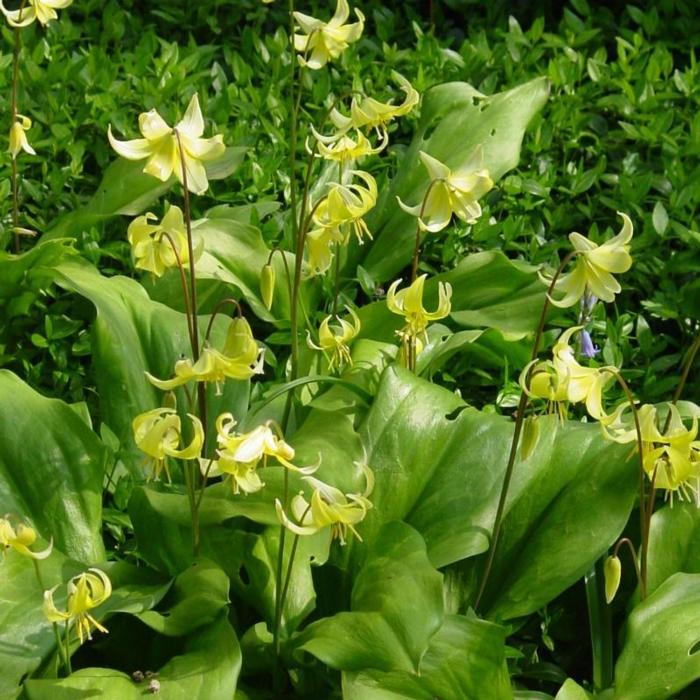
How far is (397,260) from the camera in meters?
3.77

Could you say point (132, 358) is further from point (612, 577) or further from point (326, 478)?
point (612, 577)

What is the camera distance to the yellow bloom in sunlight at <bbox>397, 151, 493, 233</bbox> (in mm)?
2674

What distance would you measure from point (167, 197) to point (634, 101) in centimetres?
150

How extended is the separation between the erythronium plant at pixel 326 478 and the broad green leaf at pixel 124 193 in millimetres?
504

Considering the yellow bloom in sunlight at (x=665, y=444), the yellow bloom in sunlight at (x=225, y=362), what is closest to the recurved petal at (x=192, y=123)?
the yellow bloom in sunlight at (x=225, y=362)

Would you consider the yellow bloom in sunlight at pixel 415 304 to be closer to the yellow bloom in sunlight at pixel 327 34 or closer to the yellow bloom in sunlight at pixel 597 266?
the yellow bloom in sunlight at pixel 597 266

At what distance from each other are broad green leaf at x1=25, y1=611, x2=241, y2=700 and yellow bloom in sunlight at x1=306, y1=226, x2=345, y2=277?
85 cm

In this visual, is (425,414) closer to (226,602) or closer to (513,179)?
(226,602)

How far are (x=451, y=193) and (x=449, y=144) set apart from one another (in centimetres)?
128

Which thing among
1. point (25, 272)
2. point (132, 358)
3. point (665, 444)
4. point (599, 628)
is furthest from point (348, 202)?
point (25, 272)

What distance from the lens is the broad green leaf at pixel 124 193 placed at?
12.4ft

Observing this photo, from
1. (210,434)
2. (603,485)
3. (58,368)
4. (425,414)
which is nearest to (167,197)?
(58,368)

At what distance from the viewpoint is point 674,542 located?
2846 mm

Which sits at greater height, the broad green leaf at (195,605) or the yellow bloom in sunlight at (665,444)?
the yellow bloom in sunlight at (665,444)
